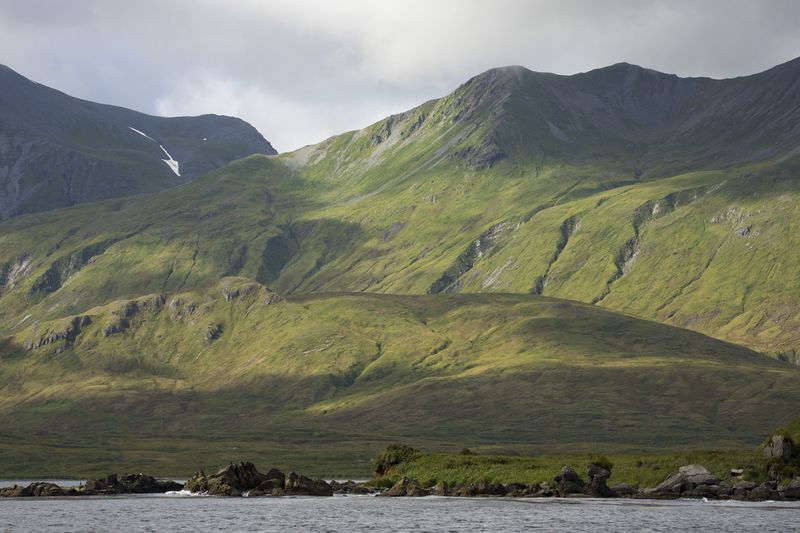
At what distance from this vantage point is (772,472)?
120812mm

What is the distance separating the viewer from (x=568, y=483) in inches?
5020

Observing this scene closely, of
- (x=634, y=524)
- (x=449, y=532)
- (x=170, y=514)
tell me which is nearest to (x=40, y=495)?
(x=170, y=514)

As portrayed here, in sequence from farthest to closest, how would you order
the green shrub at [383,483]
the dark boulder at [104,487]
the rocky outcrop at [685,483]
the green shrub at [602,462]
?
the green shrub at [383,483], the dark boulder at [104,487], the green shrub at [602,462], the rocky outcrop at [685,483]

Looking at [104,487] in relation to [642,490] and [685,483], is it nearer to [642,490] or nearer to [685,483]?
[642,490]

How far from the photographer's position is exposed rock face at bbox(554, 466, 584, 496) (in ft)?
416

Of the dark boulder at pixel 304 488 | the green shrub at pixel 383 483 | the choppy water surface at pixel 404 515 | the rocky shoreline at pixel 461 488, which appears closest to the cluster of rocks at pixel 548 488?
the rocky shoreline at pixel 461 488

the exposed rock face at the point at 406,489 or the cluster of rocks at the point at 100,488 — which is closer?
the exposed rock face at the point at 406,489

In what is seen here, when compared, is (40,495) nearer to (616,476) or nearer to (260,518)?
(260,518)

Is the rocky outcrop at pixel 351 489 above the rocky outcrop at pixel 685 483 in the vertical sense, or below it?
below

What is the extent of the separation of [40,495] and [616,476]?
3264 inches

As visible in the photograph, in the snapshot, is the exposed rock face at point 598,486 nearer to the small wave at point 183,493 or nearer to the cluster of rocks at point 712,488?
the cluster of rocks at point 712,488

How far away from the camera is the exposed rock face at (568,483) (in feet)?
416

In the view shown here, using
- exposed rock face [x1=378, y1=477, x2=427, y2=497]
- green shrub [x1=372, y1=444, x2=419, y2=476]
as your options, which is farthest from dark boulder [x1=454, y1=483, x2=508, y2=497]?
green shrub [x1=372, y1=444, x2=419, y2=476]

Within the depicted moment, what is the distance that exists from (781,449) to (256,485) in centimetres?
7273
